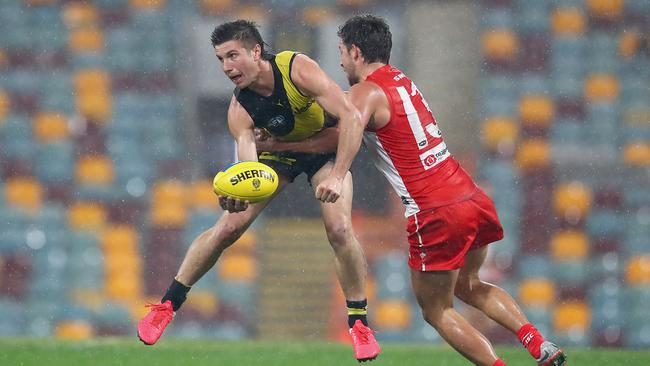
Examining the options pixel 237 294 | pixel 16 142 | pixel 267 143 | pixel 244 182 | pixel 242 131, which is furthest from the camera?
pixel 16 142

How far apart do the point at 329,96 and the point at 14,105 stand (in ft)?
20.2

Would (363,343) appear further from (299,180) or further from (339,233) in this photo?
(299,180)

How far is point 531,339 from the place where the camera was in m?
5.19

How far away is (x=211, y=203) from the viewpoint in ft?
32.6

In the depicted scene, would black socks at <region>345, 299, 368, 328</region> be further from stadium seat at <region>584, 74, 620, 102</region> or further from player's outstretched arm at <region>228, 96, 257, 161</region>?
stadium seat at <region>584, 74, 620, 102</region>

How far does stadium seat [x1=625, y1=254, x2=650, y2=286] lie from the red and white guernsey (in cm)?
502

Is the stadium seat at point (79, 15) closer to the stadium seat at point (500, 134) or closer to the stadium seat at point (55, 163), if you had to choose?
the stadium seat at point (55, 163)

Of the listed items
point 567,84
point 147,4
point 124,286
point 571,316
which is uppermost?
point 147,4

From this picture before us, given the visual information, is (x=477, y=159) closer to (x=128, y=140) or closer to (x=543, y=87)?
(x=543, y=87)

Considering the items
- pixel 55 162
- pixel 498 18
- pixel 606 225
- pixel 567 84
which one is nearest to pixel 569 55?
pixel 567 84

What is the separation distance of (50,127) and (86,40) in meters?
1.01

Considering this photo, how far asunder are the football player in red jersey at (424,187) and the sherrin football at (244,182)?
1.21 feet

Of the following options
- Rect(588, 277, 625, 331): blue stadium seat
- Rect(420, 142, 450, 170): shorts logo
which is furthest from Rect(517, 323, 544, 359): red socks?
Rect(588, 277, 625, 331): blue stadium seat

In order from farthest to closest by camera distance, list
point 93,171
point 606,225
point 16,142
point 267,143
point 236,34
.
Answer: point 16,142, point 93,171, point 606,225, point 267,143, point 236,34
